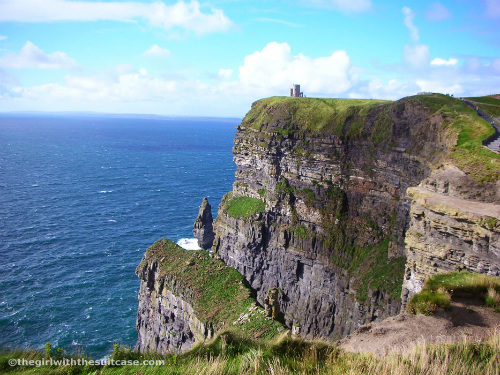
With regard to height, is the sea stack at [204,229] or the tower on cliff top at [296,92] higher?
the tower on cliff top at [296,92]

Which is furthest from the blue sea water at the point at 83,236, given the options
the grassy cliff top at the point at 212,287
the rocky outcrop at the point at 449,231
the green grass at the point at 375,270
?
the rocky outcrop at the point at 449,231

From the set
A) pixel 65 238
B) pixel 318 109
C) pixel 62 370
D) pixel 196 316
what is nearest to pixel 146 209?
pixel 65 238

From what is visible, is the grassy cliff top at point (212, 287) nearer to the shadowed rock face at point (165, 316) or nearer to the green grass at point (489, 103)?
the shadowed rock face at point (165, 316)

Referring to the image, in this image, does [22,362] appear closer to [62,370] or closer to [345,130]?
[62,370]

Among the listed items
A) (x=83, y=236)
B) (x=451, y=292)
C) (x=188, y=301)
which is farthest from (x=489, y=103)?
(x=83, y=236)

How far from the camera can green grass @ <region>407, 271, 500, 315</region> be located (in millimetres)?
16359

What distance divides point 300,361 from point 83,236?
75.0 meters

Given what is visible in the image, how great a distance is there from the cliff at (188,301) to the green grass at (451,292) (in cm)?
1433

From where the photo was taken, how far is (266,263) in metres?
58.6

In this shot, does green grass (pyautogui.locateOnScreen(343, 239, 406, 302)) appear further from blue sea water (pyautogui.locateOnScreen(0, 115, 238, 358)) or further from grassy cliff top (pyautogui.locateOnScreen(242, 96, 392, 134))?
blue sea water (pyautogui.locateOnScreen(0, 115, 238, 358))

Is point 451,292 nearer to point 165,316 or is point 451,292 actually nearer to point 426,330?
point 426,330

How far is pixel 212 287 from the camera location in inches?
1475

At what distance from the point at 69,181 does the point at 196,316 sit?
103390 millimetres

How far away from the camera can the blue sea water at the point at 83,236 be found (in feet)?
172
